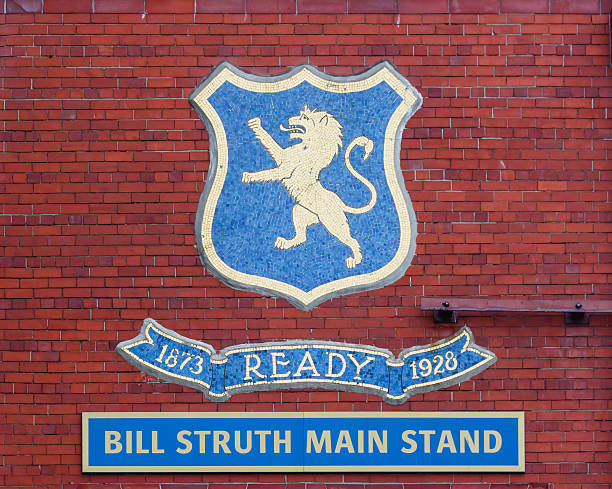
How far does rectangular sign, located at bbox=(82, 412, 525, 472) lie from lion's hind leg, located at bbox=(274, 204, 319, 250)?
1.20 m

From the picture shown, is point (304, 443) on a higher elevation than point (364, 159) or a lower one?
lower

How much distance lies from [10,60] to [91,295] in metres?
1.81

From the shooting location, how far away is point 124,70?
714 centimetres

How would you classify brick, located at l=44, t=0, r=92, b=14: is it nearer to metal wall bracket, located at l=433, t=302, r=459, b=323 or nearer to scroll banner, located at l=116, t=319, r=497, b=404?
scroll banner, located at l=116, t=319, r=497, b=404

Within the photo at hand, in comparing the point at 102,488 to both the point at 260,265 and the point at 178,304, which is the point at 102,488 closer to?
the point at 178,304

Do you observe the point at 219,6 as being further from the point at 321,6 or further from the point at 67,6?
the point at 67,6

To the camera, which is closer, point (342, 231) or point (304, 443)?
point (304, 443)

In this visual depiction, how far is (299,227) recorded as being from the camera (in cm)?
704

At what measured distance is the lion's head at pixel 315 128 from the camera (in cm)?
709

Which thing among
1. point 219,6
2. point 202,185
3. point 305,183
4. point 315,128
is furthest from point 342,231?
point 219,6

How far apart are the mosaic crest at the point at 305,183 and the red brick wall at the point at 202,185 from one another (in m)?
0.11

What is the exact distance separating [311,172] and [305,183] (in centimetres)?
9

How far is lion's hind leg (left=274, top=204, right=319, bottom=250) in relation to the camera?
7.03 metres

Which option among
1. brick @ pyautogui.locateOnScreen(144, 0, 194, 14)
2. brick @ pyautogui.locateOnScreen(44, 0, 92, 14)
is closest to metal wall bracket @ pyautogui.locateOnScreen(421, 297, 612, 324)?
brick @ pyautogui.locateOnScreen(144, 0, 194, 14)
